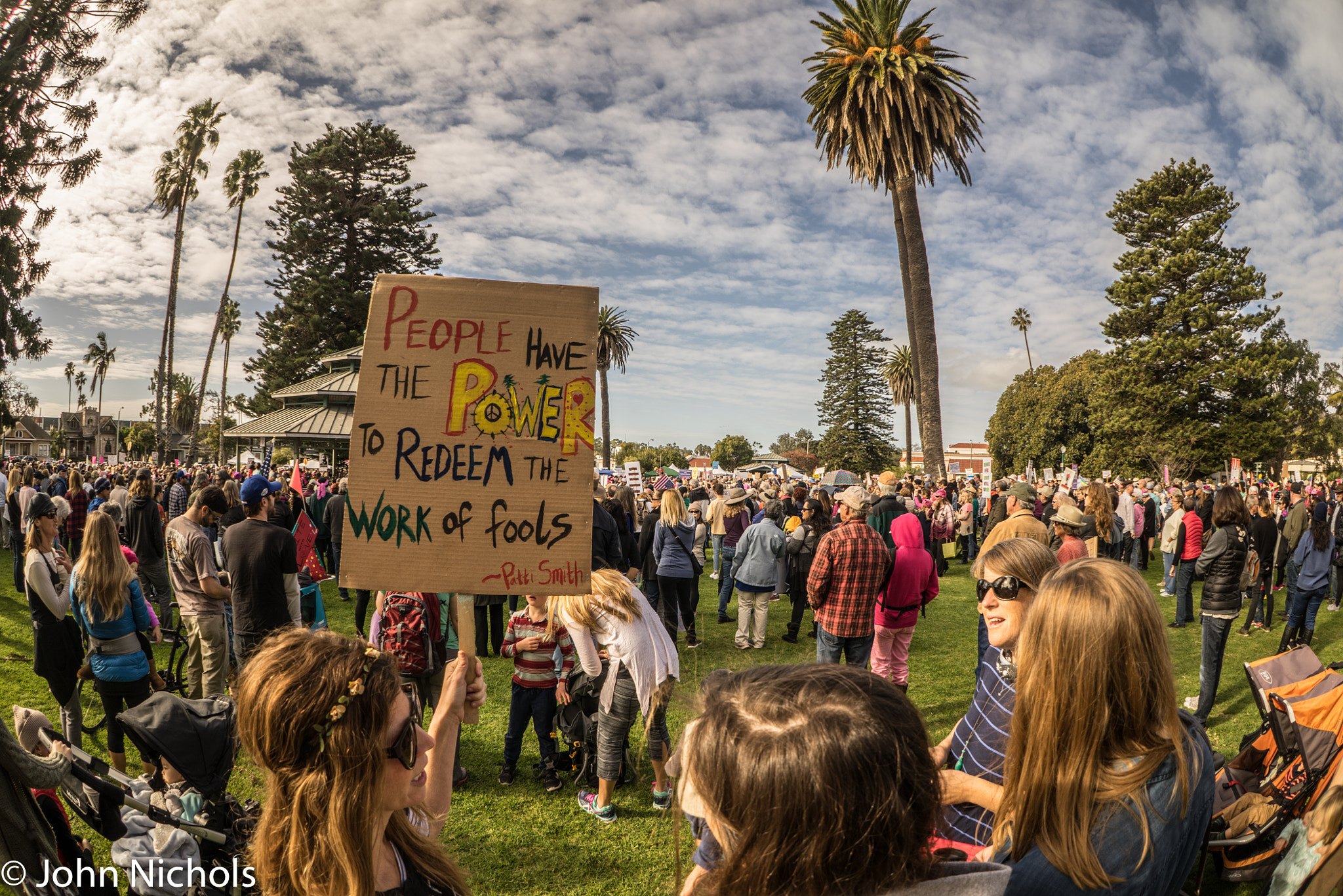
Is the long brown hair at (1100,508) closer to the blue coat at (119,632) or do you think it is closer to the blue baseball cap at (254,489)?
the blue baseball cap at (254,489)

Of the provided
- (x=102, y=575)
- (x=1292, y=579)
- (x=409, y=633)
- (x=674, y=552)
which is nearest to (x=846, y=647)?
(x=674, y=552)

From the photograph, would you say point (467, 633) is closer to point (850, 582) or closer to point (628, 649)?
point (628, 649)

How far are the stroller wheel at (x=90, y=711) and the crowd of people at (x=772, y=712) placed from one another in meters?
0.71

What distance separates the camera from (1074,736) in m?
1.69

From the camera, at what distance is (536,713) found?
479cm

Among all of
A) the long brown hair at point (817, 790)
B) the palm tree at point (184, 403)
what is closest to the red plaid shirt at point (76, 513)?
the long brown hair at point (817, 790)

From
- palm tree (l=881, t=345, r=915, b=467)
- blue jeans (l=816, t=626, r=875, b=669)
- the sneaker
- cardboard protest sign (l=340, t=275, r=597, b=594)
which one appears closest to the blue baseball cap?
the sneaker

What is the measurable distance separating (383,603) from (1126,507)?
14.2 metres

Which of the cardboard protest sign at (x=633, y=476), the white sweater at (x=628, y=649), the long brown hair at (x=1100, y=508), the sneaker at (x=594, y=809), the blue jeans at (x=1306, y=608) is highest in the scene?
the cardboard protest sign at (x=633, y=476)

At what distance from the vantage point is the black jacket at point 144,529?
789 cm

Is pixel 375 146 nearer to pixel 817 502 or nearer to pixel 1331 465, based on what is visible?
pixel 817 502

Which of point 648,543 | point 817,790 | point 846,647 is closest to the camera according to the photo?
point 817,790

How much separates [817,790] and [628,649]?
3.31 meters

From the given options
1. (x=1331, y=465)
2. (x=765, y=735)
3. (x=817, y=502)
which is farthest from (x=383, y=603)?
(x=1331, y=465)
